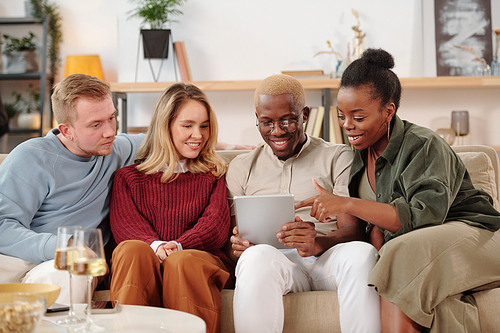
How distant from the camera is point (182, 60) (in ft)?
10.6

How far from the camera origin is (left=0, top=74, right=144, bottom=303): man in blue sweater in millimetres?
1590

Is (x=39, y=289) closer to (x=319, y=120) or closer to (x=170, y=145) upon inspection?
(x=170, y=145)

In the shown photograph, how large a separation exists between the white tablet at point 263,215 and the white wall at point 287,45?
183cm

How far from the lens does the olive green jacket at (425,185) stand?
1.39 m

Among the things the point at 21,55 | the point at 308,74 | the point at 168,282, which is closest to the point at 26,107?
the point at 21,55

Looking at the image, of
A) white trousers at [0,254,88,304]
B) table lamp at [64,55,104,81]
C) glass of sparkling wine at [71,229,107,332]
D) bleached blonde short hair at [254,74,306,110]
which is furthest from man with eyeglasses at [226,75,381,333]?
table lamp at [64,55,104,81]

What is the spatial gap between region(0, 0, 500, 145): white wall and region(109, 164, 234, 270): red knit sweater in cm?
158

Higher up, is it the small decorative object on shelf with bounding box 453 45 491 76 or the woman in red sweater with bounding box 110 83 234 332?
the small decorative object on shelf with bounding box 453 45 491 76

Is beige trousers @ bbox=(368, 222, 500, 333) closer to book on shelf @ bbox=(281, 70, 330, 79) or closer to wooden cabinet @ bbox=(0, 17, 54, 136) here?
book on shelf @ bbox=(281, 70, 330, 79)

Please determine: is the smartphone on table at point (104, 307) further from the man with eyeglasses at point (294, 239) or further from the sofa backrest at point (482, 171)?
the sofa backrest at point (482, 171)

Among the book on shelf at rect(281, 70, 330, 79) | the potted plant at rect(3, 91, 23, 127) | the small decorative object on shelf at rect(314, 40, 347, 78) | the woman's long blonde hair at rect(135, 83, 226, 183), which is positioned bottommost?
the woman's long blonde hair at rect(135, 83, 226, 183)

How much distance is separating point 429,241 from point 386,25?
2.33 m

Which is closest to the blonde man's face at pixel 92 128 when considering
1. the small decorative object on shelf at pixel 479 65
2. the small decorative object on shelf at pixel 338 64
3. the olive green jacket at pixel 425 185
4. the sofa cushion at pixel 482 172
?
the olive green jacket at pixel 425 185

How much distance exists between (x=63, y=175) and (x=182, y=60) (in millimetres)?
1667
